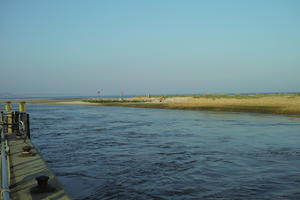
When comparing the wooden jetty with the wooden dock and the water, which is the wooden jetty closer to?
the wooden dock

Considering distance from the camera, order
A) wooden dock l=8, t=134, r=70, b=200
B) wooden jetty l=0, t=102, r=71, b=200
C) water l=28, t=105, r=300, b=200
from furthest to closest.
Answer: water l=28, t=105, r=300, b=200 → wooden dock l=8, t=134, r=70, b=200 → wooden jetty l=0, t=102, r=71, b=200

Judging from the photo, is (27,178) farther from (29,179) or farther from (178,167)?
(178,167)

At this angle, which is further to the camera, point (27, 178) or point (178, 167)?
point (178, 167)

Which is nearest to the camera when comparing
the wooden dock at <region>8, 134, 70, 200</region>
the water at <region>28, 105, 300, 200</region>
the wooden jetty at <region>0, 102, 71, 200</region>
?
the wooden jetty at <region>0, 102, 71, 200</region>

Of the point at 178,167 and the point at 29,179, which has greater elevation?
the point at 29,179

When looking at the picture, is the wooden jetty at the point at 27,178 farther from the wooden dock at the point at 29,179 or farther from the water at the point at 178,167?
the water at the point at 178,167

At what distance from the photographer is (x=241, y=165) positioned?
445 inches

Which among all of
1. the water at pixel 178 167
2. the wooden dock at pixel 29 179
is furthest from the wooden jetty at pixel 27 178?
the water at pixel 178 167

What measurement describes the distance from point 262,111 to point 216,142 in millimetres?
25344

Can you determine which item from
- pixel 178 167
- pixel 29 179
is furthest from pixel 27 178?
pixel 178 167

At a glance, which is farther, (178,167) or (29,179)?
(178,167)

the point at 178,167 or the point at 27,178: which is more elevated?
the point at 27,178

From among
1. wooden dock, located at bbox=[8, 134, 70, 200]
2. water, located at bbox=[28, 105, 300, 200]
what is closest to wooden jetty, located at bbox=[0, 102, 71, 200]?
wooden dock, located at bbox=[8, 134, 70, 200]

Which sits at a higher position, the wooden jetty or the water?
the wooden jetty
